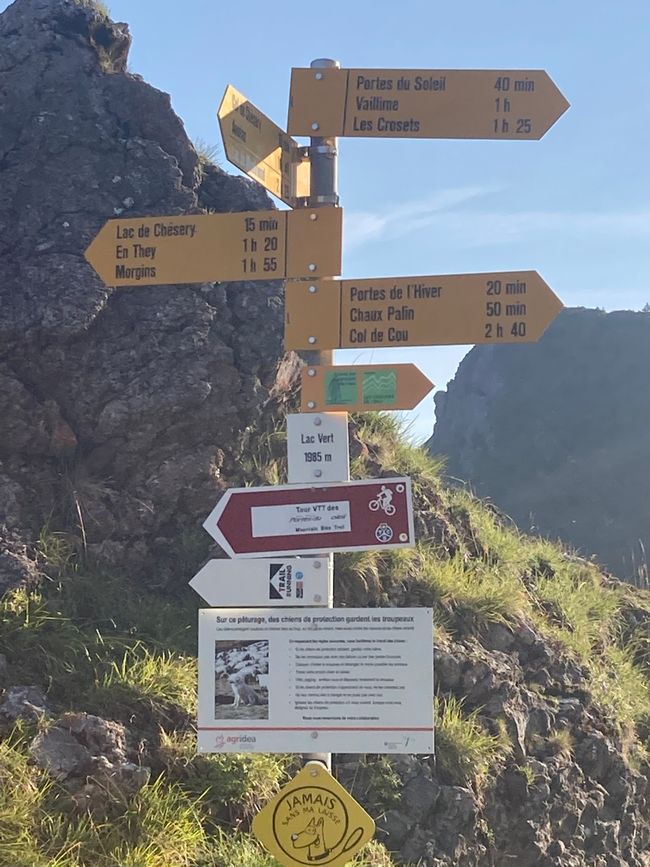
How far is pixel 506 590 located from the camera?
20.2 feet

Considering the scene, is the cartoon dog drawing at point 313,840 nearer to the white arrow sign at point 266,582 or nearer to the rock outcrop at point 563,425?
the white arrow sign at point 266,582

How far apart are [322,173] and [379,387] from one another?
834 millimetres

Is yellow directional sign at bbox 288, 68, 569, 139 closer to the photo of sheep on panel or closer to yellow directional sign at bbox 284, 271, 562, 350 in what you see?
yellow directional sign at bbox 284, 271, 562, 350

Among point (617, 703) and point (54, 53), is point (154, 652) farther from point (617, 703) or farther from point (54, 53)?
point (54, 53)

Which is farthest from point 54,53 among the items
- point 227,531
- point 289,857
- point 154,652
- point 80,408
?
point 289,857

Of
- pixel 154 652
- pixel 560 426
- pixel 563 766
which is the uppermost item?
pixel 560 426

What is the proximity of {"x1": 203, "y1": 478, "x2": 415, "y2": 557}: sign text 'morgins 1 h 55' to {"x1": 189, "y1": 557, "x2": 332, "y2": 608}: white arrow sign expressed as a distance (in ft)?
0.15

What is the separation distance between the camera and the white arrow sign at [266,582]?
2998mm

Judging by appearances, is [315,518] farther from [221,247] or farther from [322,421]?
[221,247]

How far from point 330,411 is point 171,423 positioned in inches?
113

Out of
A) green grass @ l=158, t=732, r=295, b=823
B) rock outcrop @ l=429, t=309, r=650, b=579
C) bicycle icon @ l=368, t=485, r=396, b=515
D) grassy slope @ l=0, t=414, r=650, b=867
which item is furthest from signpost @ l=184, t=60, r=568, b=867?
rock outcrop @ l=429, t=309, r=650, b=579

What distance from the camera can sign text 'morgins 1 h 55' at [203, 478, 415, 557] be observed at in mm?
2990

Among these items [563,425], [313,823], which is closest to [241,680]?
[313,823]

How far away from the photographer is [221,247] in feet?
10.5
